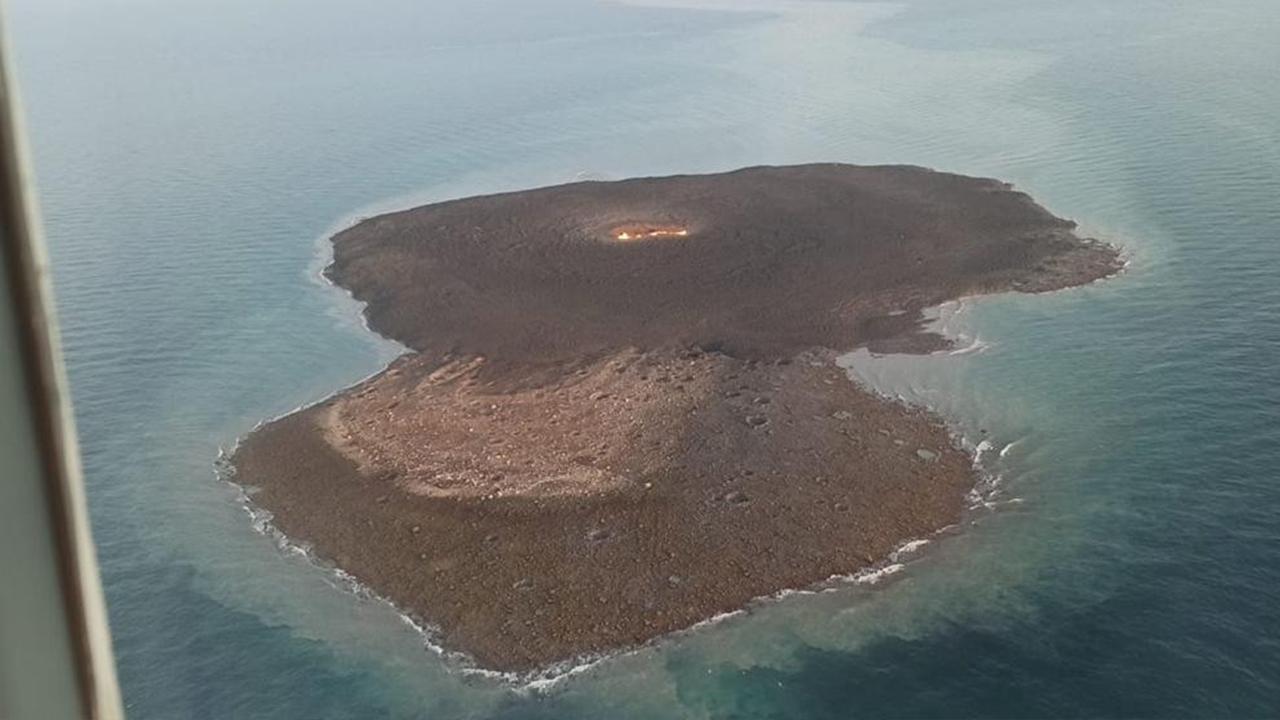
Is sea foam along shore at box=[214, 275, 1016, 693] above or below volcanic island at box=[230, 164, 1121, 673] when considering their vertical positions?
below

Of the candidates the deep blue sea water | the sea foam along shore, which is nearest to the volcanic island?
→ the sea foam along shore

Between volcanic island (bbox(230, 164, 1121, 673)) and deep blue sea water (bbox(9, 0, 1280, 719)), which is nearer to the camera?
deep blue sea water (bbox(9, 0, 1280, 719))

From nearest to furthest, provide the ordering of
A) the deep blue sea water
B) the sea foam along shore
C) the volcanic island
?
the deep blue sea water → the sea foam along shore → the volcanic island

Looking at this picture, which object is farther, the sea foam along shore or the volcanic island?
the volcanic island

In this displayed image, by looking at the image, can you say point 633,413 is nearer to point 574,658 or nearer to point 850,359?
point 850,359

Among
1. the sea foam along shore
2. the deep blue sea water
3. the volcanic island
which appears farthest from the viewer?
the volcanic island

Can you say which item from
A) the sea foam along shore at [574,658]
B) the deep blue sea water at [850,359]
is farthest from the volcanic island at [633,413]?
the deep blue sea water at [850,359]

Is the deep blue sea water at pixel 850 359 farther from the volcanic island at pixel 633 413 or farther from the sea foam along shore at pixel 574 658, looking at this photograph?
the volcanic island at pixel 633 413

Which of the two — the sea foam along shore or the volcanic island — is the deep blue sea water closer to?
the sea foam along shore
